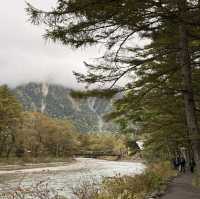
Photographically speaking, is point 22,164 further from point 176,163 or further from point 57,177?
point 176,163

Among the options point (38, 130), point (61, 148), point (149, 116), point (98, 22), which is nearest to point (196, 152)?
point (98, 22)

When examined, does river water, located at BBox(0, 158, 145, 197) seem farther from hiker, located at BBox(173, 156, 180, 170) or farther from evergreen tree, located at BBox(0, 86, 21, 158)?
evergreen tree, located at BBox(0, 86, 21, 158)

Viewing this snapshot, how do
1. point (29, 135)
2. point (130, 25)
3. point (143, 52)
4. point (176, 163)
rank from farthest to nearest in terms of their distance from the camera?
1. point (29, 135)
2. point (176, 163)
3. point (143, 52)
4. point (130, 25)

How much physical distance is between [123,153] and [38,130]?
5331 centimetres

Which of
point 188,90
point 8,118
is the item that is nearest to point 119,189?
point 188,90

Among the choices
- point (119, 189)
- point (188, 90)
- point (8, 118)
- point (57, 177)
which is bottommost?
point (119, 189)

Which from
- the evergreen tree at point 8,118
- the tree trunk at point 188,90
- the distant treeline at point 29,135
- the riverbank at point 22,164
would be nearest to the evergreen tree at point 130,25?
the tree trunk at point 188,90

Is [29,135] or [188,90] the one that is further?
[29,135]

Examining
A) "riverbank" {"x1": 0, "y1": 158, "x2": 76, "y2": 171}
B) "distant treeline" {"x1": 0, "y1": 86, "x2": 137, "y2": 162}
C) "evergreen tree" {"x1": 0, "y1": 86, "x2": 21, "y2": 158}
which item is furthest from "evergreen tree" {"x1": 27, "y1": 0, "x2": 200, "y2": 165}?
"evergreen tree" {"x1": 0, "y1": 86, "x2": 21, "y2": 158}

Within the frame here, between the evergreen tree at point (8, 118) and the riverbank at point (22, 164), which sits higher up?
the evergreen tree at point (8, 118)

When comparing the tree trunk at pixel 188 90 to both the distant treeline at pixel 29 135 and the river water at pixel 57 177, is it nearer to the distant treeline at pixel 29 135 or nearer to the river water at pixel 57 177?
the river water at pixel 57 177

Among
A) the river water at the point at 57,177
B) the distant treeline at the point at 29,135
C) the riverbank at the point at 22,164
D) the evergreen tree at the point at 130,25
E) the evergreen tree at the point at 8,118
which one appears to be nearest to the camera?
the evergreen tree at the point at 130,25

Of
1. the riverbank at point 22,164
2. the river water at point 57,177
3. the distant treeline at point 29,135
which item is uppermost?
the distant treeline at point 29,135

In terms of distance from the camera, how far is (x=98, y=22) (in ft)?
33.8
